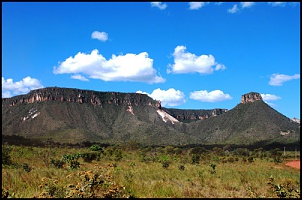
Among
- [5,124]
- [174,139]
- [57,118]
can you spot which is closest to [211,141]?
[174,139]

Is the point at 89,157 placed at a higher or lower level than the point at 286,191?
lower

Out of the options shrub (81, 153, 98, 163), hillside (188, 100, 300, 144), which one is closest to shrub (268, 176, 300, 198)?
shrub (81, 153, 98, 163)

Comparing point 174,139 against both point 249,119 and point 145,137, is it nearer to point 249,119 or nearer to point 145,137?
point 145,137

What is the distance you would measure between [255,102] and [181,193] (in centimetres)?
19341

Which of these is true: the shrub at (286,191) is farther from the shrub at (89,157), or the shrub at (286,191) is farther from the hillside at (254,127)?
the hillside at (254,127)

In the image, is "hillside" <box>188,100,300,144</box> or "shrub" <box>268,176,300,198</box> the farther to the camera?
"hillside" <box>188,100,300,144</box>

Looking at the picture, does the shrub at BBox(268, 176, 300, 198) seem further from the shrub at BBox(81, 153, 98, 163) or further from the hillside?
the hillside

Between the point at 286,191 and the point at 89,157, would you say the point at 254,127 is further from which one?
the point at 286,191

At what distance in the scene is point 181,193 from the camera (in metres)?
8.97

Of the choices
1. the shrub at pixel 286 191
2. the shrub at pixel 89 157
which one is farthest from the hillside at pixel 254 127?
the shrub at pixel 286 191

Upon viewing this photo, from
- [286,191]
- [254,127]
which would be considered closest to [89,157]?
[286,191]

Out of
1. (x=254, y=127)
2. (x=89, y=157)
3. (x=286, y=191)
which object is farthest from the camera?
(x=254, y=127)

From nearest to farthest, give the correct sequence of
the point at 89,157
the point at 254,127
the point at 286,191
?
the point at 286,191
the point at 89,157
the point at 254,127

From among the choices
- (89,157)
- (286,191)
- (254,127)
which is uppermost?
(286,191)
